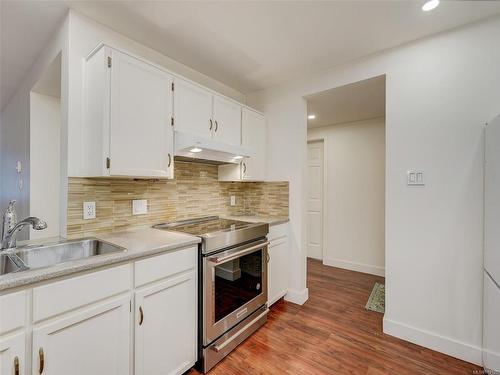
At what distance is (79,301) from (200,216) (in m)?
1.49

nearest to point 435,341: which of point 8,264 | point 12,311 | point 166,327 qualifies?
point 166,327

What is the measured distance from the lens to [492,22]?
1.71m

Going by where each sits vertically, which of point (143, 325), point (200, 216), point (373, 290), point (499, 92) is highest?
point (499, 92)

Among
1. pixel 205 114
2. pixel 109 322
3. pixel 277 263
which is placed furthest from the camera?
pixel 277 263

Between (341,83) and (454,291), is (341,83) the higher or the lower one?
the higher one

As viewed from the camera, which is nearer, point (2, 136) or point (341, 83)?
point (341, 83)

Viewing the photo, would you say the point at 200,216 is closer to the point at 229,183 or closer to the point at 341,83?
the point at 229,183

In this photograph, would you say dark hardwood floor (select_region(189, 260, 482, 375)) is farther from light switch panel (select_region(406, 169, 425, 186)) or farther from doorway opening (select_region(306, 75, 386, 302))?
light switch panel (select_region(406, 169, 425, 186))

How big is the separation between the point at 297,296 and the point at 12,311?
7.73ft

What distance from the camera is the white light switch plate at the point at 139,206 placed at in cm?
198

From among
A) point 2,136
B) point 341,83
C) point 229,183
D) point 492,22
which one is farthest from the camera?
point 2,136

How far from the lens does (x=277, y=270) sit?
2.54m

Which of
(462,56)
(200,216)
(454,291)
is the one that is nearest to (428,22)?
(462,56)

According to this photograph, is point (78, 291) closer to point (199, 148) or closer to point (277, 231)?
point (199, 148)
